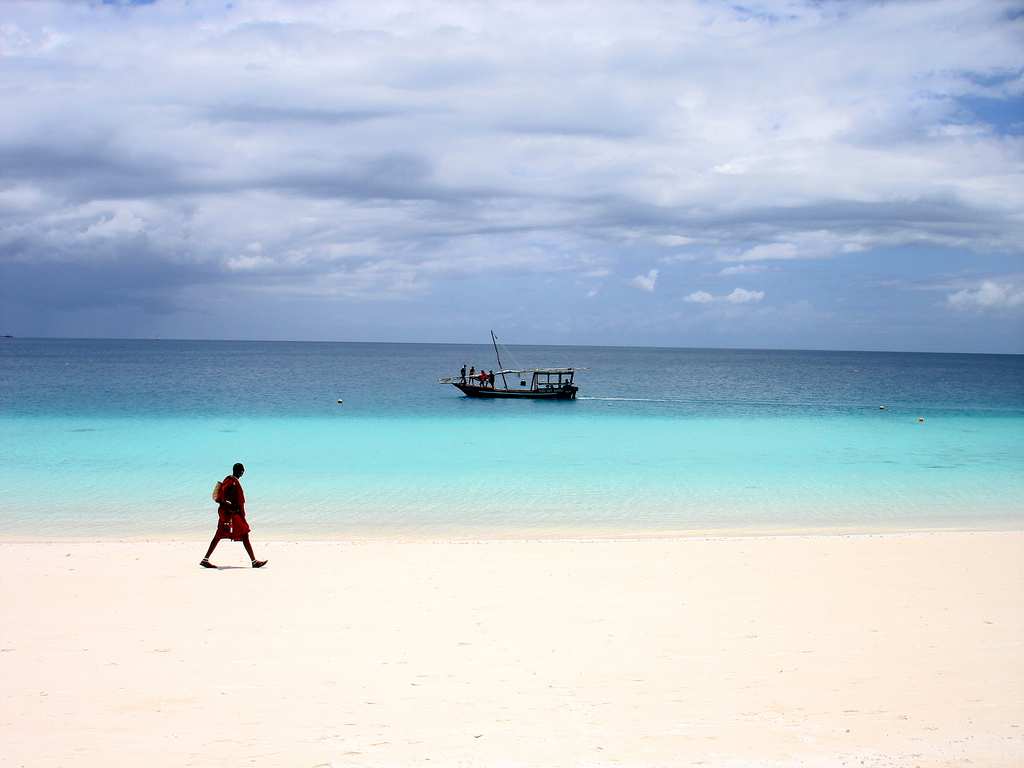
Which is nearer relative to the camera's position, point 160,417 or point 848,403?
point 160,417

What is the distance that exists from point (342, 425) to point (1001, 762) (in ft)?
109

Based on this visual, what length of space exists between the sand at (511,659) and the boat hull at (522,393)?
38.2m

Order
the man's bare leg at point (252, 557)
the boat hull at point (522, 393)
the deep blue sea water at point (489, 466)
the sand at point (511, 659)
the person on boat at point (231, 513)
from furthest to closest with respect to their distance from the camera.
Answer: the boat hull at point (522, 393)
the deep blue sea water at point (489, 466)
the man's bare leg at point (252, 557)
the person on boat at point (231, 513)
the sand at point (511, 659)

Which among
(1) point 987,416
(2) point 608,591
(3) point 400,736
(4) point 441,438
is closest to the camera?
(3) point 400,736

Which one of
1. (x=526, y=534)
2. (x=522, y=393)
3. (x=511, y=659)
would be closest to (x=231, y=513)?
(x=511, y=659)

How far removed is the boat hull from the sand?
3816 cm

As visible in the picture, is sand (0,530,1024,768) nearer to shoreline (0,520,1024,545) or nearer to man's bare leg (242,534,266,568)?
man's bare leg (242,534,266,568)

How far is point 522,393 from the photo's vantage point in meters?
51.2

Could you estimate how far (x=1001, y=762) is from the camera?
6023 millimetres

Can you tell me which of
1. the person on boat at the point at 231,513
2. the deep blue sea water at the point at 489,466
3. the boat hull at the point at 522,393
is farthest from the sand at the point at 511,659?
the boat hull at the point at 522,393

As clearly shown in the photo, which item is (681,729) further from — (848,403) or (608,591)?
(848,403)

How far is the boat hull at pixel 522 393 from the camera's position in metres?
51.3

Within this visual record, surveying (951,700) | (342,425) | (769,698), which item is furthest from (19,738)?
(342,425)

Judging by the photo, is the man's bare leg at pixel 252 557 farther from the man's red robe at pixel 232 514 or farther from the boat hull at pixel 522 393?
the boat hull at pixel 522 393
